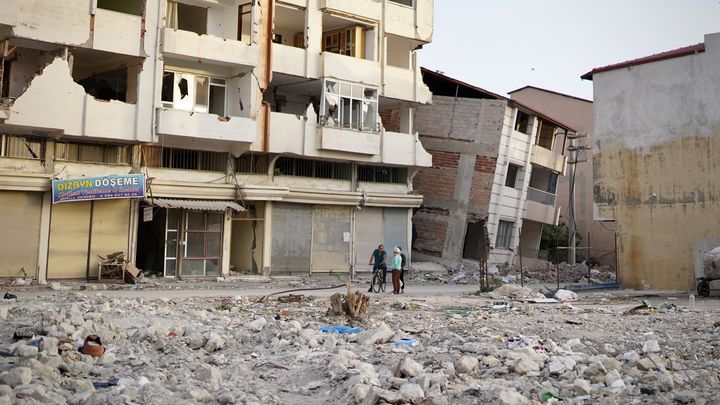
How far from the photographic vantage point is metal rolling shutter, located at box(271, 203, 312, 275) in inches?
1189

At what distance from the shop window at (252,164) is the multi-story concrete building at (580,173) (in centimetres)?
2248

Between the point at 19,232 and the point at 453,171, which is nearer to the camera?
the point at 19,232

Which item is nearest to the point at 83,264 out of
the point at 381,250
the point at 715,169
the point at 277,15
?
the point at 381,250

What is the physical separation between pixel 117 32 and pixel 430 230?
57.3ft

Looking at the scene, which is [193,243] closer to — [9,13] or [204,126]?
[204,126]

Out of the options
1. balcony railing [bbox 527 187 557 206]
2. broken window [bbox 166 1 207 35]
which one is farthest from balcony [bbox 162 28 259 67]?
balcony railing [bbox 527 187 557 206]

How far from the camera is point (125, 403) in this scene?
25.3 feet

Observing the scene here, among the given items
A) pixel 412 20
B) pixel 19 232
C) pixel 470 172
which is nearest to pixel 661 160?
pixel 470 172

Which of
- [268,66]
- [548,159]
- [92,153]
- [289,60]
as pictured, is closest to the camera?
[92,153]

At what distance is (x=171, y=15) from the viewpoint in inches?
1092

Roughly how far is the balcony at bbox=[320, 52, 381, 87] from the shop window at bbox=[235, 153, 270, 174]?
4.18 m

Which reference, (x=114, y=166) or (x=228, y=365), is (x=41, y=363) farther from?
(x=114, y=166)

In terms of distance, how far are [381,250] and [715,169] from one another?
11605mm

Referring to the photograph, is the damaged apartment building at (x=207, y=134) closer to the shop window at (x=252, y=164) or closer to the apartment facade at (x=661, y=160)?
the shop window at (x=252, y=164)
